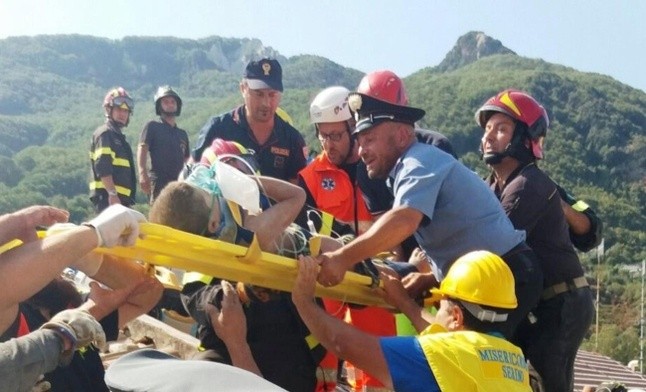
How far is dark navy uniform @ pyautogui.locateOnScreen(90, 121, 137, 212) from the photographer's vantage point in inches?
378

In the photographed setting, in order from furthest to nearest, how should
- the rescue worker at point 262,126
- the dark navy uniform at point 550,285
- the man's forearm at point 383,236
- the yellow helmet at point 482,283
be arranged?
the rescue worker at point 262,126 < the dark navy uniform at point 550,285 < the man's forearm at point 383,236 < the yellow helmet at point 482,283

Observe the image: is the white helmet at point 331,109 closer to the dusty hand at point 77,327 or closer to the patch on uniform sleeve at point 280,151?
the patch on uniform sleeve at point 280,151

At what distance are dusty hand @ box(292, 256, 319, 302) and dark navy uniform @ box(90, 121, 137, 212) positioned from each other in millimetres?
5989

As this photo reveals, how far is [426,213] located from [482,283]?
57cm

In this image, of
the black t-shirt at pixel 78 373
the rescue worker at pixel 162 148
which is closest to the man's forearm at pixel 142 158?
the rescue worker at pixel 162 148

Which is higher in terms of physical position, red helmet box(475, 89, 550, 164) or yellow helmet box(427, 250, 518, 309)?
red helmet box(475, 89, 550, 164)

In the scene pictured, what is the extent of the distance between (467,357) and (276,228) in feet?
3.62

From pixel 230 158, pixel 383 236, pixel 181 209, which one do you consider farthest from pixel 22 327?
pixel 383 236

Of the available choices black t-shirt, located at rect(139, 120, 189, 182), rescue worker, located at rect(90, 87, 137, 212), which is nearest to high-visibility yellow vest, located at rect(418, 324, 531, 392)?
rescue worker, located at rect(90, 87, 137, 212)

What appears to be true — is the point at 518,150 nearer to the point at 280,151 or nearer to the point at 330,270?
the point at 330,270

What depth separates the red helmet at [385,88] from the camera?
444 cm

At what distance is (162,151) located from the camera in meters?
9.87

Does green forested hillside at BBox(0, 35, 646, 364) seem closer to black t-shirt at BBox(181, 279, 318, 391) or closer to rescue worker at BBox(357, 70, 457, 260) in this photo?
rescue worker at BBox(357, 70, 457, 260)

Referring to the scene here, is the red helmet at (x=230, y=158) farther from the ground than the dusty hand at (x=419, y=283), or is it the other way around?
the red helmet at (x=230, y=158)
